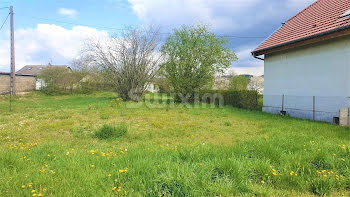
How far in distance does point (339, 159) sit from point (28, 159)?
16.1 feet

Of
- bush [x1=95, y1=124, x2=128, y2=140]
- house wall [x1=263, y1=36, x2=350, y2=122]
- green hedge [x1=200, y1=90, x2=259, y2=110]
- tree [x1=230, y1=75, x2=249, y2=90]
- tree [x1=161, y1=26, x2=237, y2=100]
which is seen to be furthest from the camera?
tree [x1=230, y1=75, x2=249, y2=90]

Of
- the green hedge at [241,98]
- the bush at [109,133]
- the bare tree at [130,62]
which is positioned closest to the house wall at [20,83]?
the bare tree at [130,62]

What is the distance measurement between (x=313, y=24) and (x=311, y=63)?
6.25ft

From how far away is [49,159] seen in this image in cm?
322

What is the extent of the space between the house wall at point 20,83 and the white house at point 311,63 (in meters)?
27.1

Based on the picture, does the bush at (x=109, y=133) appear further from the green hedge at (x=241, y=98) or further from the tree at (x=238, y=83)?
the tree at (x=238, y=83)

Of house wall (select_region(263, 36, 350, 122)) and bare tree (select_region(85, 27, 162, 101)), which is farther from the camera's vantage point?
bare tree (select_region(85, 27, 162, 101))

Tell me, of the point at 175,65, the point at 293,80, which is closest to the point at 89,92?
the point at 175,65

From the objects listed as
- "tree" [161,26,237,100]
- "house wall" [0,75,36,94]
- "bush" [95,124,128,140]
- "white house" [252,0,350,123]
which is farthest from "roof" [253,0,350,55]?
"house wall" [0,75,36,94]

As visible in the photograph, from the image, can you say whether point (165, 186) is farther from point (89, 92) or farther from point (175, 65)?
point (89, 92)

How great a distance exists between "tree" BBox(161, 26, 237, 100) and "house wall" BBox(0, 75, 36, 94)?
19.9 m

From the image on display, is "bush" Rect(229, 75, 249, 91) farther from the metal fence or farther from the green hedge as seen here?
the metal fence

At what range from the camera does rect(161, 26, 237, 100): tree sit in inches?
636

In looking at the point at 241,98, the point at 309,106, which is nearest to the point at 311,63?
the point at 309,106
